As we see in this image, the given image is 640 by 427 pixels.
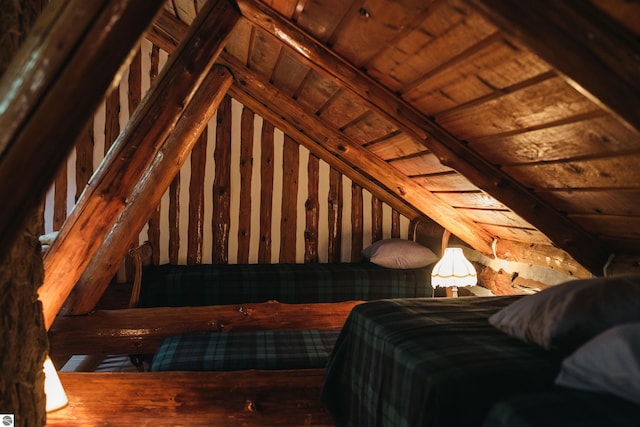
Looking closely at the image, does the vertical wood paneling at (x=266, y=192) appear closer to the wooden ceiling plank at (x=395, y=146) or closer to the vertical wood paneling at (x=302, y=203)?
the vertical wood paneling at (x=302, y=203)

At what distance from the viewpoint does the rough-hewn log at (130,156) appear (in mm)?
2211

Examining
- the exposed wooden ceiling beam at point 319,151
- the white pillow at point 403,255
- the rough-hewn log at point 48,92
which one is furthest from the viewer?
the exposed wooden ceiling beam at point 319,151

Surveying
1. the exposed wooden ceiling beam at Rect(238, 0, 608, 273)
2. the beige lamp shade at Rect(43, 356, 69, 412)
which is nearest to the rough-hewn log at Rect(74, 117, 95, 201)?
the exposed wooden ceiling beam at Rect(238, 0, 608, 273)

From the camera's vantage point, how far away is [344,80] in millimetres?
2316

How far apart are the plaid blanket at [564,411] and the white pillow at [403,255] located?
2.76 metres

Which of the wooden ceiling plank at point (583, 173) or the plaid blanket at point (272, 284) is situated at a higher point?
the wooden ceiling plank at point (583, 173)

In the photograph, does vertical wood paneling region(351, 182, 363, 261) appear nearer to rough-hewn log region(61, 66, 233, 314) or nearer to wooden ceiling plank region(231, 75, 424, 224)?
wooden ceiling plank region(231, 75, 424, 224)

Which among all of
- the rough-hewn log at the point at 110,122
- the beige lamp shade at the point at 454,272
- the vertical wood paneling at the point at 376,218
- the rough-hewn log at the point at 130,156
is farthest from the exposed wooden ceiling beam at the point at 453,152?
the rough-hewn log at the point at 110,122

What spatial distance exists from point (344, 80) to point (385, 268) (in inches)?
76.5

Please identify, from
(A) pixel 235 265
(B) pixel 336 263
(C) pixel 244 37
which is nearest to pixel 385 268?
(B) pixel 336 263

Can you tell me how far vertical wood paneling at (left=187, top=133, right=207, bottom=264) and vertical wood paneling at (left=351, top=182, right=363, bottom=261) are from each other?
140cm

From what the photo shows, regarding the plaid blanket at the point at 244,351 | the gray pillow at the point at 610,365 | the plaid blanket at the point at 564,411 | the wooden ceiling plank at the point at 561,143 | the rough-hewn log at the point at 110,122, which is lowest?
the plaid blanket at the point at 244,351

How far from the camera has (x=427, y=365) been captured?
1278mm

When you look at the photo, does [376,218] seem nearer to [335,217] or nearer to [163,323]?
[335,217]
